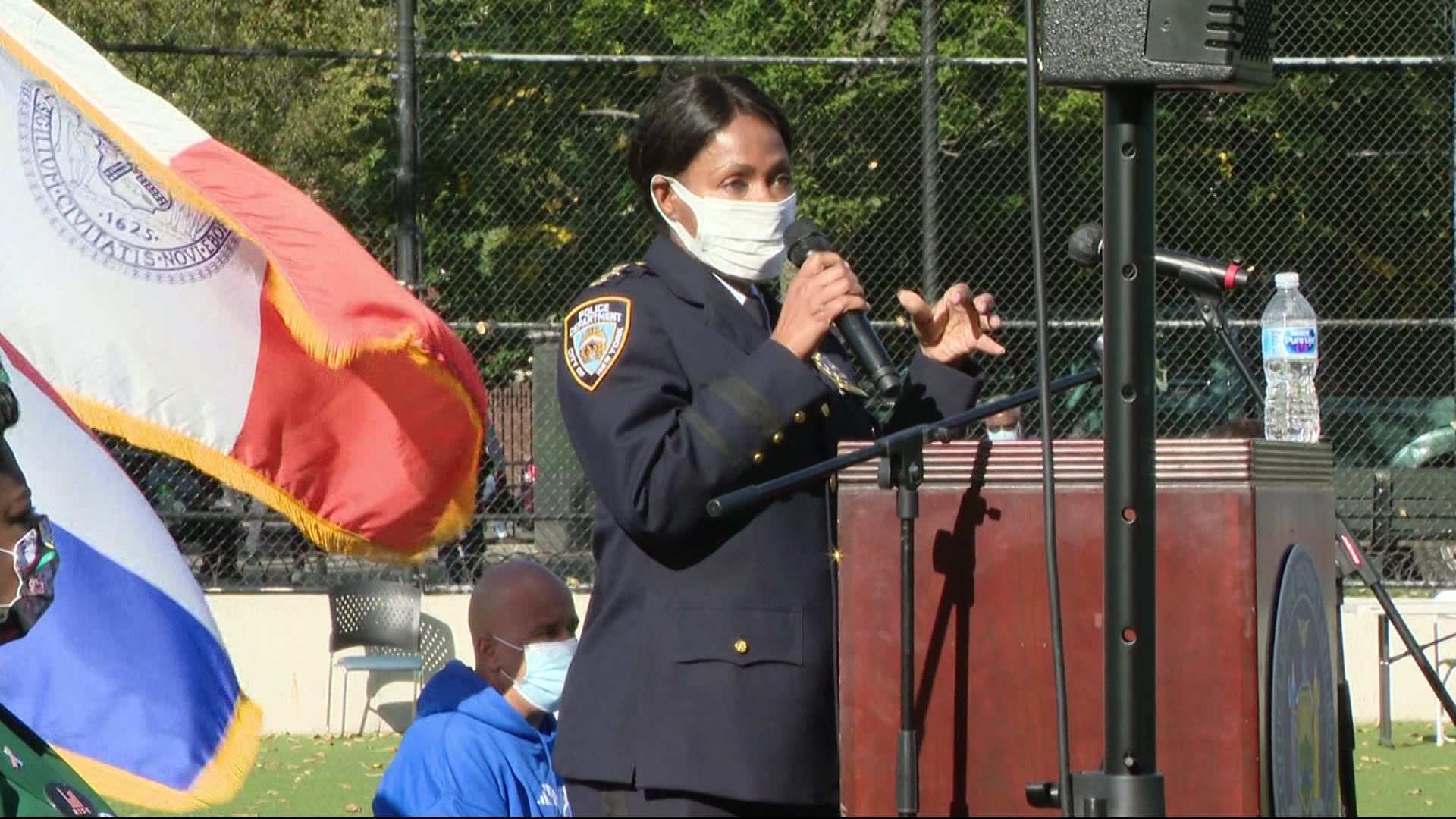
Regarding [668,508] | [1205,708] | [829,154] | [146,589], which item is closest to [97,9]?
[829,154]

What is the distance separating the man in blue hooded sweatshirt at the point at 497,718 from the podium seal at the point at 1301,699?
6.59 ft

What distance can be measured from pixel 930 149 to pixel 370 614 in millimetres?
3618

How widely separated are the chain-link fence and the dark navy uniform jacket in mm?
6605

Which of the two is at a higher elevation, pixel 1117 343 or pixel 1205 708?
pixel 1117 343

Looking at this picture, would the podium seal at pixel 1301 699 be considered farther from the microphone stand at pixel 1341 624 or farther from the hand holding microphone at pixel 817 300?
the hand holding microphone at pixel 817 300

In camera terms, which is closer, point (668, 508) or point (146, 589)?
point (668, 508)

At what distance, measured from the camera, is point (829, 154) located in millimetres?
11703

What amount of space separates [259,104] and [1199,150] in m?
5.62

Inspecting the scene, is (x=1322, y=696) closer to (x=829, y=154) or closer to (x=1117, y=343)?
(x=1117, y=343)

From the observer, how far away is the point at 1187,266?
2.59 meters

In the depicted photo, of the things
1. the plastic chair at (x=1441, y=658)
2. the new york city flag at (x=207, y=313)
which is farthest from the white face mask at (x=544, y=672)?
the plastic chair at (x=1441, y=658)

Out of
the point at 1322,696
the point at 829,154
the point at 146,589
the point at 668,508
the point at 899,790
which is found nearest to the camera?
the point at 899,790

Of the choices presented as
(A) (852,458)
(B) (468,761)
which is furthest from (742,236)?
(B) (468,761)

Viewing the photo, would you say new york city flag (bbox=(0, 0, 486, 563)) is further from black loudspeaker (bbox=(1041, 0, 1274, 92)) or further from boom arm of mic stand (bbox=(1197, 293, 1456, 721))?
black loudspeaker (bbox=(1041, 0, 1274, 92))
